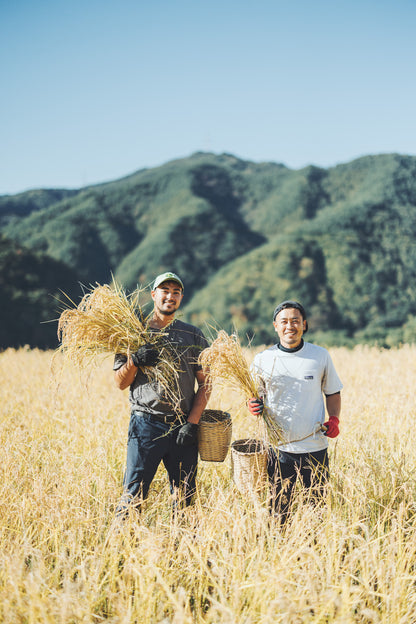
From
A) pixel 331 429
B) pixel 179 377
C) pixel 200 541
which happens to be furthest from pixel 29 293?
pixel 331 429

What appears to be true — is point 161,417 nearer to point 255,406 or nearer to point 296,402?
point 255,406

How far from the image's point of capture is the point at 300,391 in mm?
2223

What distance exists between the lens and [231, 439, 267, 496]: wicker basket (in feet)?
7.39

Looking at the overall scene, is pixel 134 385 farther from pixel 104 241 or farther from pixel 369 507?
pixel 104 241

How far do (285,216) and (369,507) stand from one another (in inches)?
3261

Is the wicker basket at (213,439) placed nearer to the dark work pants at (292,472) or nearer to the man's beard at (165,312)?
the dark work pants at (292,472)

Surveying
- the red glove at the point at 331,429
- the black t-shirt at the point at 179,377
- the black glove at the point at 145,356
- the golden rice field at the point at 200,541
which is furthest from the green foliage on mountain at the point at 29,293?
the red glove at the point at 331,429

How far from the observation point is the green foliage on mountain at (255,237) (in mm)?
54156

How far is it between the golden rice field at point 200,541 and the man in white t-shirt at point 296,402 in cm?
18

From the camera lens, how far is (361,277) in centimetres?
5688

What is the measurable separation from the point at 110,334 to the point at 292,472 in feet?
4.46

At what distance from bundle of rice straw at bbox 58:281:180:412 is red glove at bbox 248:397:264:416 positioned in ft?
1.41

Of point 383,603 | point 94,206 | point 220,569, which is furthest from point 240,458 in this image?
point 94,206

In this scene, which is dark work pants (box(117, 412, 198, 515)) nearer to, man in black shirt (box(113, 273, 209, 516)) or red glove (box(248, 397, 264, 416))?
man in black shirt (box(113, 273, 209, 516))
